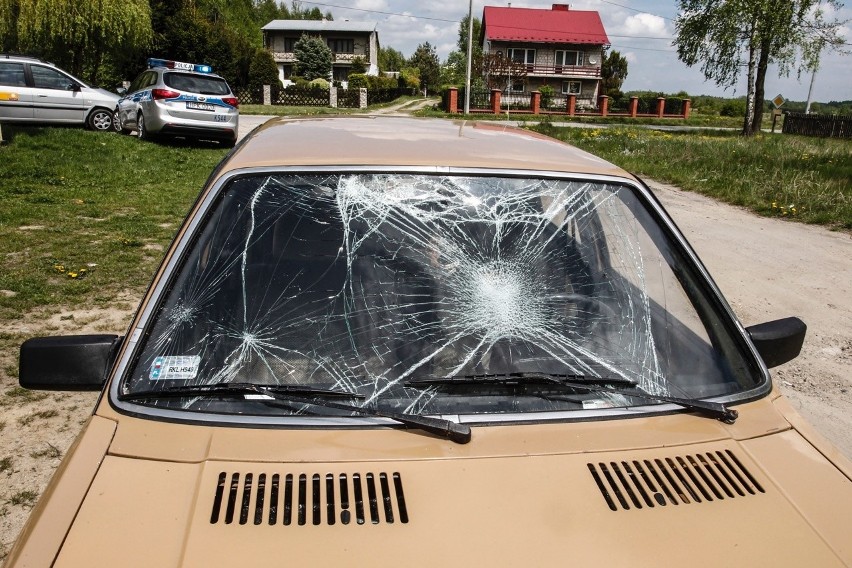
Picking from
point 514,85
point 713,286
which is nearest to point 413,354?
point 713,286

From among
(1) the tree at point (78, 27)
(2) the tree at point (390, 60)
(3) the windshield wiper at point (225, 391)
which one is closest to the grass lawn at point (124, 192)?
(3) the windshield wiper at point (225, 391)

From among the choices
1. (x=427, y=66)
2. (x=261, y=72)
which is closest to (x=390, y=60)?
(x=427, y=66)

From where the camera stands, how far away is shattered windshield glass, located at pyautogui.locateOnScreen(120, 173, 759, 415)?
1.96 meters

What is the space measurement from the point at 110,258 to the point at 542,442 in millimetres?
6625

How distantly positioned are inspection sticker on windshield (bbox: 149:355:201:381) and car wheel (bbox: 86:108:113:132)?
16.9 metres

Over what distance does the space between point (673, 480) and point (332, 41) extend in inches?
3292

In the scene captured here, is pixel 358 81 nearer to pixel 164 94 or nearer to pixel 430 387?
pixel 164 94

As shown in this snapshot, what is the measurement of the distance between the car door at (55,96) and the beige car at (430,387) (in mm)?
15662

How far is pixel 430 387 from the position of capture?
6.36ft

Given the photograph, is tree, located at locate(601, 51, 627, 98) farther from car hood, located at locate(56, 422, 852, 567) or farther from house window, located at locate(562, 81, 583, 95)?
car hood, located at locate(56, 422, 852, 567)

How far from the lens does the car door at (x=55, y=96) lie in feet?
51.9

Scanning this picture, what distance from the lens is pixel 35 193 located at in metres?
10.4

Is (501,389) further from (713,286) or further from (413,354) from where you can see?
(713,286)

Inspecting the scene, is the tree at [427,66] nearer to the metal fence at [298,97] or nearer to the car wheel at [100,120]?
the metal fence at [298,97]
